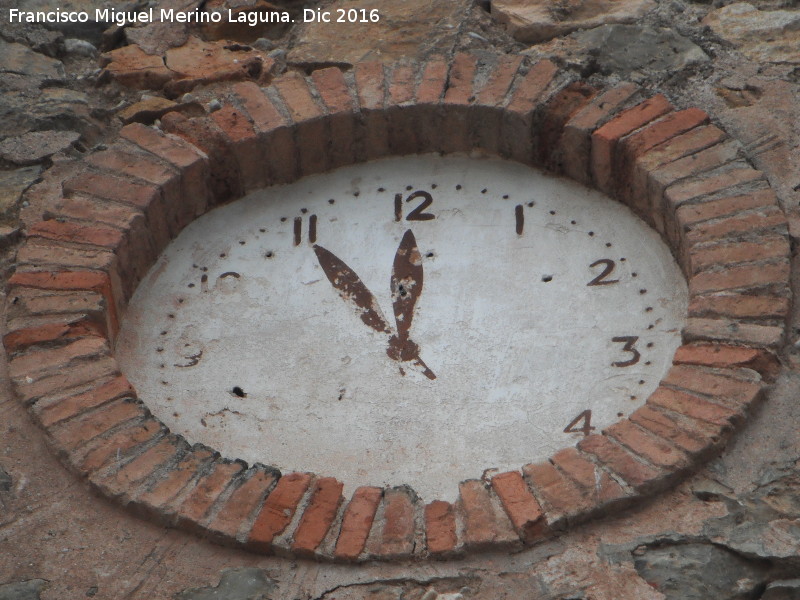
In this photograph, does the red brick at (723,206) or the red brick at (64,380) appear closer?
the red brick at (64,380)

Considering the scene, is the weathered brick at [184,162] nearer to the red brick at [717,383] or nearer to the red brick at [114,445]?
the red brick at [114,445]

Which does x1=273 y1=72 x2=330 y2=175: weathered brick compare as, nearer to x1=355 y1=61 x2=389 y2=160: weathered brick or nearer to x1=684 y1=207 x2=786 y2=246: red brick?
x1=355 y1=61 x2=389 y2=160: weathered brick

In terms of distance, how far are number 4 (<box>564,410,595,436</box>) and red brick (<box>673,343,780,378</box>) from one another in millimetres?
270

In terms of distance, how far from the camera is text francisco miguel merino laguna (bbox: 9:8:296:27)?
5086 millimetres

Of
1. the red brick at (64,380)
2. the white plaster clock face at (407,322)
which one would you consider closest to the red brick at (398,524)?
the white plaster clock face at (407,322)

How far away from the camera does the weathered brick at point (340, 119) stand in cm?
447

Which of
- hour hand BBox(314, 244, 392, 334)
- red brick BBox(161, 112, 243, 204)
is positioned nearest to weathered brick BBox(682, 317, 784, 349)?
hour hand BBox(314, 244, 392, 334)

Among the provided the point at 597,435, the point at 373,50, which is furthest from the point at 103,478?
the point at 373,50

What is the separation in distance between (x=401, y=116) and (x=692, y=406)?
148 cm

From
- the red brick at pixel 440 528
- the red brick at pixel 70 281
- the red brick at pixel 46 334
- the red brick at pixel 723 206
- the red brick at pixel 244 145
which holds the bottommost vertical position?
the red brick at pixel 440 528

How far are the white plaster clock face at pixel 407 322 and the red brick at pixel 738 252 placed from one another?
15cm

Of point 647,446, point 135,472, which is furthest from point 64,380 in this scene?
point 647,446

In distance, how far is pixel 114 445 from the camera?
3.58 metres

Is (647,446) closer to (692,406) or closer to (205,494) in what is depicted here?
(692,406)
